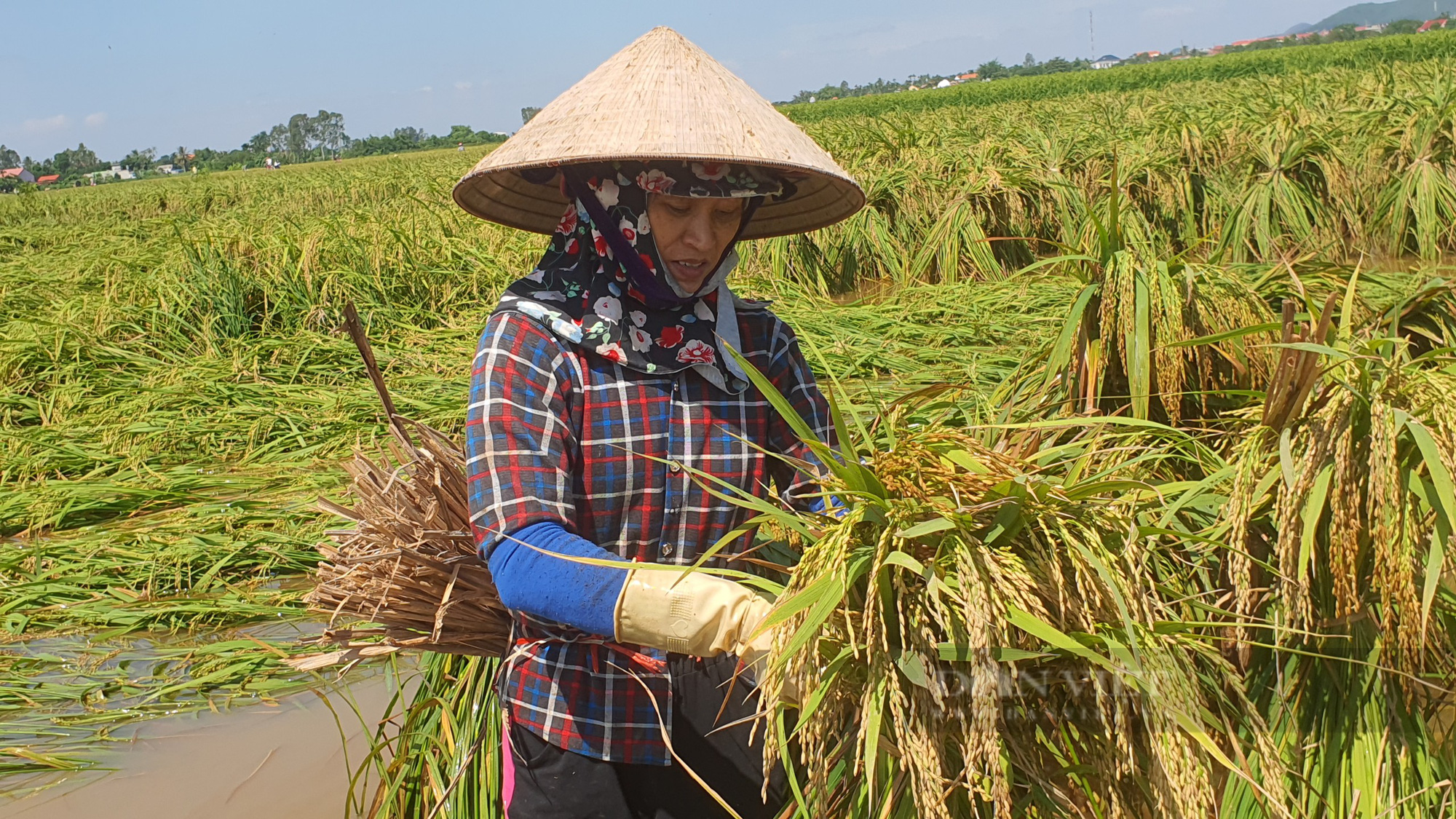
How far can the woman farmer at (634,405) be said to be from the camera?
1.40 meters

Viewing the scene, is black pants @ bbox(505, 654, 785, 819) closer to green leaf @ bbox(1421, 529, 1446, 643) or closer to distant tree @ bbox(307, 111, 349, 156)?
green leaf @ bbox(1421, 529, 1446, 643)

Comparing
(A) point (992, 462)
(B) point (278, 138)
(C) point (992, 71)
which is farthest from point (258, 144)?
(A) point (992, 462)

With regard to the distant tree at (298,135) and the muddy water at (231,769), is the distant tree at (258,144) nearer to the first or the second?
the distant tree at (298,135)

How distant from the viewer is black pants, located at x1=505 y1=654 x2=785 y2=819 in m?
1.43

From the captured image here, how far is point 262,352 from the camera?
6.05 m

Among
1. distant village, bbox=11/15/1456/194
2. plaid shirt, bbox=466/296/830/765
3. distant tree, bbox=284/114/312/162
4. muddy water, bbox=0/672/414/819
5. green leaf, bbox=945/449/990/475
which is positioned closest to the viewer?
green leaf, bbox=945/449/990/475

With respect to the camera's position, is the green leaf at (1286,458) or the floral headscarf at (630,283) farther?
the floral headscarf at (630,283)

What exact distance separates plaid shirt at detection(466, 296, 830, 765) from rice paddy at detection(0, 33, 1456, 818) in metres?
0.25

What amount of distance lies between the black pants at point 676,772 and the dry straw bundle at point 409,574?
20 centimetres

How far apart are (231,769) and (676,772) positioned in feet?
5.70

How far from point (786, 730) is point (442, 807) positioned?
29.6 inches

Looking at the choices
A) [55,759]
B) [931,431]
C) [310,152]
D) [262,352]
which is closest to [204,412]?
[262,352]

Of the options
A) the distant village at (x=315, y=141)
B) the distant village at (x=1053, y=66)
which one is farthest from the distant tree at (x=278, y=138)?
the distant village at (x=1053, y=66)

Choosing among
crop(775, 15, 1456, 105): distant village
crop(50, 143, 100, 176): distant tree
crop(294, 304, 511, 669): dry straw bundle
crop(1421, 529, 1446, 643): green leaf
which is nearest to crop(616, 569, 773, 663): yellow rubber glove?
crop(294, 304, 511, 669): dry straw bundle
